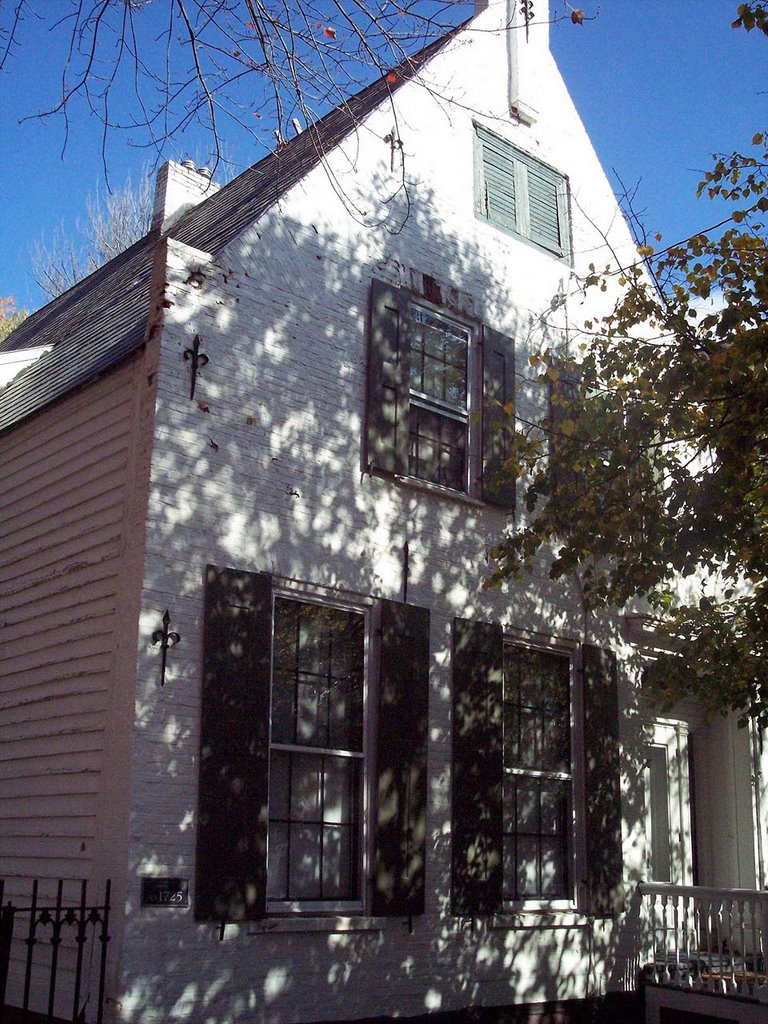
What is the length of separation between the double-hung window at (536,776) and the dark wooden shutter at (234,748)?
2.99 meters

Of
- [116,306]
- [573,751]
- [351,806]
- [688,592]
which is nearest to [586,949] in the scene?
[573,751]

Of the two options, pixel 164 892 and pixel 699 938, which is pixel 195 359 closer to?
pixel 164 892

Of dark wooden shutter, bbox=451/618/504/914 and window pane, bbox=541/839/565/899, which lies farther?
window pane, bbox=541/839/565/899

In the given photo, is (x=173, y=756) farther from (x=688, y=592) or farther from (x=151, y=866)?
(x=688, y=592)

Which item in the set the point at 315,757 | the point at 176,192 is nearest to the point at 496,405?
the point at 315,757

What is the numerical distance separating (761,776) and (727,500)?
241 inches

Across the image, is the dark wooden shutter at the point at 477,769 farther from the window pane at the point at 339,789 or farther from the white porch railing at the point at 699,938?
the white porch railing at the point at 699,938

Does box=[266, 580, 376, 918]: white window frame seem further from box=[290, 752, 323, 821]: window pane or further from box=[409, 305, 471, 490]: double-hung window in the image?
box=[409, 305, 471, 490]: double-hung window

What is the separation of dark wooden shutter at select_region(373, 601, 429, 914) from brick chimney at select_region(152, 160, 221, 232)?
8.30 metres

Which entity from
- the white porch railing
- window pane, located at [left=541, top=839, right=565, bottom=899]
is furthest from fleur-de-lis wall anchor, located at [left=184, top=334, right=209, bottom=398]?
the white porch railing

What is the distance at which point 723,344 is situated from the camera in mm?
8703

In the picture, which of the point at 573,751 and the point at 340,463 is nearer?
the point at 340,463

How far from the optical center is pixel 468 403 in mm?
10820

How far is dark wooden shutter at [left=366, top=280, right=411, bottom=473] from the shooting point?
971 cm
